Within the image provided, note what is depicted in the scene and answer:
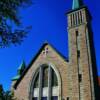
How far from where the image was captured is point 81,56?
26891mm

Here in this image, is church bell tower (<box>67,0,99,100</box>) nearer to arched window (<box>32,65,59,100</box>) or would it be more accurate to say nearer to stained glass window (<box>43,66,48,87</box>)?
arched window (<box>32,65,59,100</box>)

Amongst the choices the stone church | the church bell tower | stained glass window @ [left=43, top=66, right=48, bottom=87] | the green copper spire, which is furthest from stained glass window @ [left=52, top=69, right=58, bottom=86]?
the green copper spire

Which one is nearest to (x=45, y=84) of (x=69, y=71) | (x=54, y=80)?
(x=54, y=80)

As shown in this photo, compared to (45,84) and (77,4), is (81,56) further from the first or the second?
(77,4)

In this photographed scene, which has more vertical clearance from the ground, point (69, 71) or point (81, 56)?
point (81, 56)

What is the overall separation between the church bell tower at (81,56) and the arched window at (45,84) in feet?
8.80

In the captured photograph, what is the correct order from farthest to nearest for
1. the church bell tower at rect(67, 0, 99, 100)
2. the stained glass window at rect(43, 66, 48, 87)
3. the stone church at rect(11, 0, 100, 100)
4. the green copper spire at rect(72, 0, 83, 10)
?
the green copper spire at rect(72, 0, 83, 10), the stained glass window at rect(43, 66, 48, 87), the stone church at rect(11, 0, 100, 100), the church bell tower at rect(67, 0, 99, 100)

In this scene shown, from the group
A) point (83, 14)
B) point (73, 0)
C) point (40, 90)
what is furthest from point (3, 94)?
point (73, 0)

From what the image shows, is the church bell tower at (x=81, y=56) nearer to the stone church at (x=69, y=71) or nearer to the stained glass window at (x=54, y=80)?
the stone church at (x=69, y=71)

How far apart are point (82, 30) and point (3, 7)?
55.2ft

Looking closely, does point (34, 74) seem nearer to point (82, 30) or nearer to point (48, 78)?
point (48, 78)

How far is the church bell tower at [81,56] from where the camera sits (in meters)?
25.0

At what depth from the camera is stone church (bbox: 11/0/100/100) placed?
83.7ft

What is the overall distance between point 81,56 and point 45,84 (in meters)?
5.88
